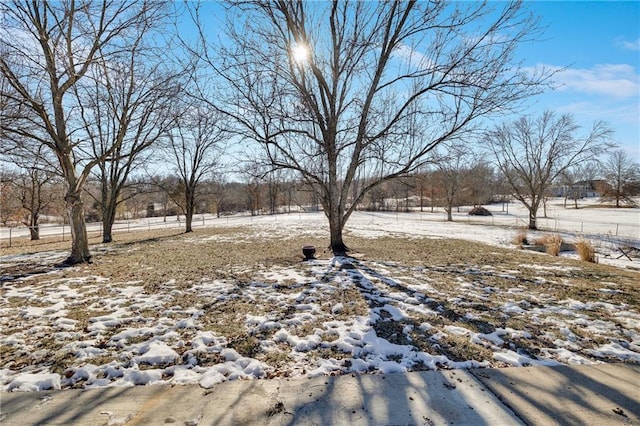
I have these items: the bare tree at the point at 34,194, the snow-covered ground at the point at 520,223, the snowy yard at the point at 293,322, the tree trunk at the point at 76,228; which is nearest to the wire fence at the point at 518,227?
the snow-covered ground at the point at 520,223

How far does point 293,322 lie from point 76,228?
7.28 m

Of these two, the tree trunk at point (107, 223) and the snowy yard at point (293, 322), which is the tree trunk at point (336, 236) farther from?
the tree trunk at point (107, 223)

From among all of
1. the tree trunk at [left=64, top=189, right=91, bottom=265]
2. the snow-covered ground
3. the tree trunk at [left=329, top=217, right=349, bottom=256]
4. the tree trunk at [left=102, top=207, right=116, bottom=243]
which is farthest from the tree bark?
the snow-covered ground

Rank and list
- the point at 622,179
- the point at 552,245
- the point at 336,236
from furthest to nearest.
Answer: the point at 622,179
the point at 552,245
the point at 336,236

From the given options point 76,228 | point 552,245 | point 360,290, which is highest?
point 76,228

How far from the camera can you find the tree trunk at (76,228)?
7508mm

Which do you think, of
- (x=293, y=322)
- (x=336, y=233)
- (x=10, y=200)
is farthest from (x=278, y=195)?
(x=293, y=322)

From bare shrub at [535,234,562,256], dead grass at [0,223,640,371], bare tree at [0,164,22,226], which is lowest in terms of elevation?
bare shrub at [535,234,562,256]

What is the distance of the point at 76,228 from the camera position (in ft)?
24.9

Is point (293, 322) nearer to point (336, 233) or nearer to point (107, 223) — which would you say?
point (336, 233)

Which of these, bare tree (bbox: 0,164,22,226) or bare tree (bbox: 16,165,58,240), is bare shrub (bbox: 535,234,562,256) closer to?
bare tree (bbox: 16,165,58,240)

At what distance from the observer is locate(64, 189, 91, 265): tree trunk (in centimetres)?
751

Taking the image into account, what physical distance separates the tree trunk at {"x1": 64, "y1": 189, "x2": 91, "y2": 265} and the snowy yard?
0.99 meters

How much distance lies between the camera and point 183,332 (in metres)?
3.40
